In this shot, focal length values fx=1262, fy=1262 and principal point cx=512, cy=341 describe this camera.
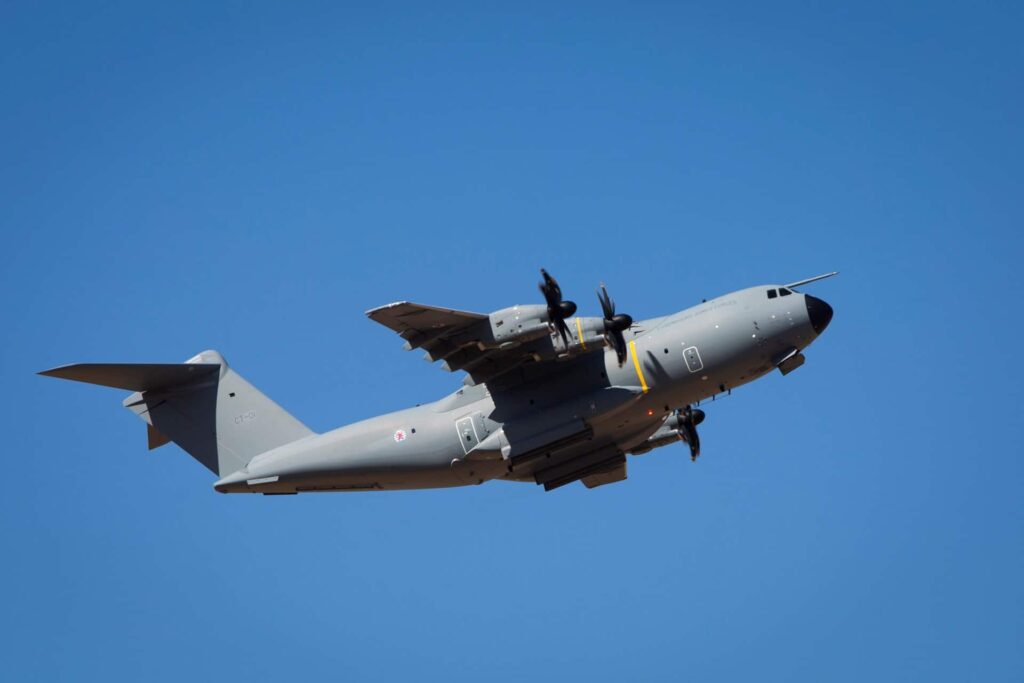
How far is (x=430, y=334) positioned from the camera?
859 inches

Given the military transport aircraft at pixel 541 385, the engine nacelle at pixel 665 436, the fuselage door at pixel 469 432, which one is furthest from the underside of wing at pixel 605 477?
the fuselage door at pixel 469 432

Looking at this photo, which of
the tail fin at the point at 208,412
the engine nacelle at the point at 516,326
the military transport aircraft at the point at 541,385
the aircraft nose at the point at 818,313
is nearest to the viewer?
the engine nacelle at the point at 516,326

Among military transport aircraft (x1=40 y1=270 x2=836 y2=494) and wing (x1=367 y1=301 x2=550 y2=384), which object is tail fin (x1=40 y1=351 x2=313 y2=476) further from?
wing (x1=367 y1=301 x2=550 y2=384)

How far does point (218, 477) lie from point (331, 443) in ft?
9.34

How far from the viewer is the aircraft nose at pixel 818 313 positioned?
22.7 metres

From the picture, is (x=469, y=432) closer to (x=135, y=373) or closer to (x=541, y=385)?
(x=541, y=385)

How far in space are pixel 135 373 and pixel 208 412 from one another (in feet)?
5.56

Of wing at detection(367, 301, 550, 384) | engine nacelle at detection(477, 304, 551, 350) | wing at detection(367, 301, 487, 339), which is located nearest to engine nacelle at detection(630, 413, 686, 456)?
wing at detection(367, 301, 550, 384)

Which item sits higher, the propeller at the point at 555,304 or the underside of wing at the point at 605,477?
the propeller at the point at 555,304

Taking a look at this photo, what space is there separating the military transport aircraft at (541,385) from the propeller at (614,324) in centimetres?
2

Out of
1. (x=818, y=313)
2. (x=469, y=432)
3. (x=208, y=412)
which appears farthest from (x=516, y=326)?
(x=208, y=412)

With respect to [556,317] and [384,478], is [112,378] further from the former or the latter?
[556,317]

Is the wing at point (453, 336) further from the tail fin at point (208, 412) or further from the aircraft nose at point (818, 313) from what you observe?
the aircraft nose at point (818, 313)

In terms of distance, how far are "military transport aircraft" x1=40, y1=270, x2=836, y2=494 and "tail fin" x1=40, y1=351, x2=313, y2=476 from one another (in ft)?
1.16
